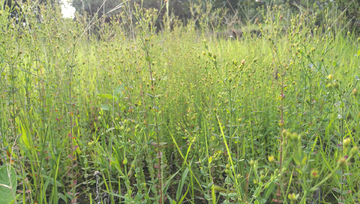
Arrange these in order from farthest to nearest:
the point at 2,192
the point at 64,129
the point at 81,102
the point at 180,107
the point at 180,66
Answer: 1. the point at 180,66
2. the point at 81,102
3. the point at 180,107
4. the point at 64,129
5. the point at 2,192

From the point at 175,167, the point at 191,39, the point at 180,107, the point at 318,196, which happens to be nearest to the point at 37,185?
the point at 175,167

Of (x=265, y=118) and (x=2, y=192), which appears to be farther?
(x=265, y=118)

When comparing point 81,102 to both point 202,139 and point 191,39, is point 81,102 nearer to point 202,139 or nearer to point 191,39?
point 202,139

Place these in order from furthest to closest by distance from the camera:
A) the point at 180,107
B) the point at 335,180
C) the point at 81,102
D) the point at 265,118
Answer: the point at 81,102
the point at 180,107
the point at 265,118
the point at 335,180

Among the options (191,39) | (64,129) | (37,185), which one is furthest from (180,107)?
(191,39)

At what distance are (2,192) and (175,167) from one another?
1.14 metres

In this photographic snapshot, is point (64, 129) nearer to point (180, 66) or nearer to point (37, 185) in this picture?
point (37, 185)

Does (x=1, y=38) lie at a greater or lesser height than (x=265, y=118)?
greater

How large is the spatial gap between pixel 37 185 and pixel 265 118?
72.1 inches

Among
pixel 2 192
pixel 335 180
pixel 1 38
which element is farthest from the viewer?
pixel 1 38

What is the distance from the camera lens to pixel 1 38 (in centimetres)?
161

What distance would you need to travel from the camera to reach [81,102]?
244 centimetres

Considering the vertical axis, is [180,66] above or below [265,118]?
above

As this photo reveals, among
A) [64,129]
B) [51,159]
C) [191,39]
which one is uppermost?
[191,39]
